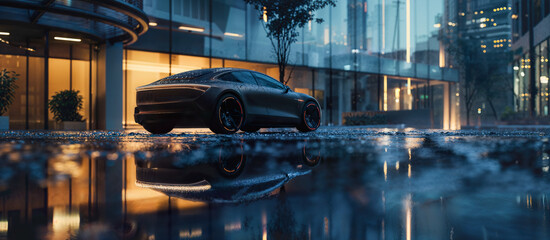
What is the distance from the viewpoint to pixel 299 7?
22.0 metres

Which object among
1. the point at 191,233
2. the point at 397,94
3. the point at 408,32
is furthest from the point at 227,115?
the point at 408,32

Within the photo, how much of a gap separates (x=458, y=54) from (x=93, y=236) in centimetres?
4406

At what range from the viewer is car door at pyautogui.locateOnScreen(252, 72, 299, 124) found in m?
11.0

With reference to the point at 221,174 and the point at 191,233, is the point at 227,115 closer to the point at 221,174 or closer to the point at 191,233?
the point at 221,174

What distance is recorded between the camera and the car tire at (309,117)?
484 inches

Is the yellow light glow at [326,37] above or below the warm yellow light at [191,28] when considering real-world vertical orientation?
above

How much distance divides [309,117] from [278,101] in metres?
1.69

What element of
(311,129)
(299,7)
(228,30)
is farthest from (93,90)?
(311,129)

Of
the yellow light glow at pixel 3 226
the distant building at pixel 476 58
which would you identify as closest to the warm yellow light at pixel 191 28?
the yellow light glow at pixel 3 226

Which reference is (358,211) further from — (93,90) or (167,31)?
(167,31)

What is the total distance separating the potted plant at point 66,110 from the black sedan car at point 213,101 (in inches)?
379

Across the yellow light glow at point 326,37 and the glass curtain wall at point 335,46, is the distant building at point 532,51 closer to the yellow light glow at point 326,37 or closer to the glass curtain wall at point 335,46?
the glass curtain wall at point 335,46

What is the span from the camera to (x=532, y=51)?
112 ft

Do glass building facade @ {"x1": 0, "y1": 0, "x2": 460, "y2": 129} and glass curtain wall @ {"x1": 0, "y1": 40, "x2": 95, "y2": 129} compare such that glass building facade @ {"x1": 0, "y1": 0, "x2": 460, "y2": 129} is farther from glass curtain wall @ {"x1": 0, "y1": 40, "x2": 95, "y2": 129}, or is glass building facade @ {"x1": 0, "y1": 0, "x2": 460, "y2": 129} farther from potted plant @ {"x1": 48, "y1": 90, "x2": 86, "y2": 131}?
potted plant @ {"x1": 48, "y1": 90, "x2": 86, "y2": 131}
